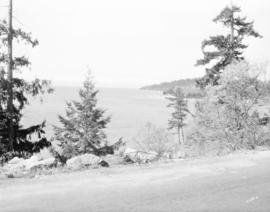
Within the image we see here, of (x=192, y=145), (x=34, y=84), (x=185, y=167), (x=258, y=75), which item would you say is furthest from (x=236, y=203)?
(x=192, y=145)

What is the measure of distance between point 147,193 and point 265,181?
3.43 m

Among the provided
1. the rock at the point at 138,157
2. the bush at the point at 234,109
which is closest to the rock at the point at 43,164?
the rock at the point at 138,157

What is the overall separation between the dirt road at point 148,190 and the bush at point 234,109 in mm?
8959

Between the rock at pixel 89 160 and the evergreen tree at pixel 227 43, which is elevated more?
the evergreen tree at pixel 227 43

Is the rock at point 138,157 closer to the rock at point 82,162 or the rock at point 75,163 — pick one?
the rock at point 82,162

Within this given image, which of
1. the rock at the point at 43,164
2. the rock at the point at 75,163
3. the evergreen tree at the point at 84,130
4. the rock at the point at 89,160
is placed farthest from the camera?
the evergreen tree at the point at 84,130

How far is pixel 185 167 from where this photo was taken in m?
11.8

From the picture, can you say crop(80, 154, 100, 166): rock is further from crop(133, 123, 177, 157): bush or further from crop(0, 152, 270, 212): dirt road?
crop(133, 123, 177, 157): bush

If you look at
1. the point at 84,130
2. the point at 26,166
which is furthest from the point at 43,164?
the point at 84,130

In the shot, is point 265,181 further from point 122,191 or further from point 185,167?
point 122,191

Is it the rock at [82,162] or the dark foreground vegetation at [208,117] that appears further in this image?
the dark foreground vegetation at [208,117]

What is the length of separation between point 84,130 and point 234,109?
596 inches

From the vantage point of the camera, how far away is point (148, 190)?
30.1 ft

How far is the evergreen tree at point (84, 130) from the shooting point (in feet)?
104
